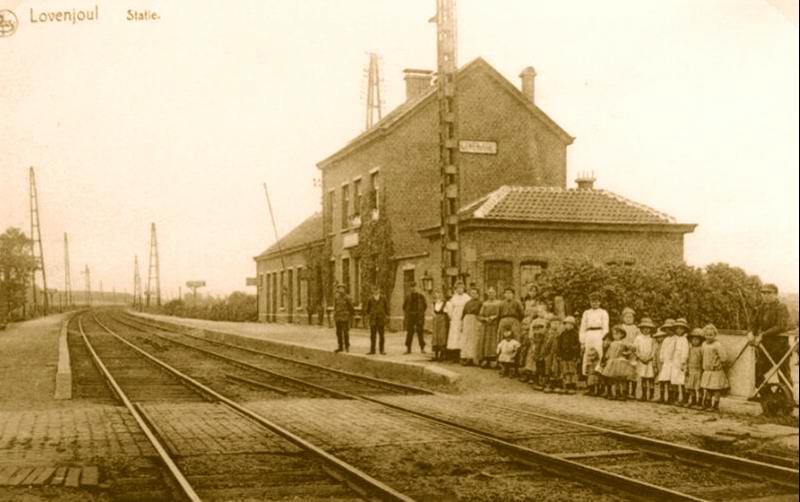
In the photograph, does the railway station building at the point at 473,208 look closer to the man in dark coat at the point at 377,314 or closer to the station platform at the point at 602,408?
the man in dark coat at the point at 377,314

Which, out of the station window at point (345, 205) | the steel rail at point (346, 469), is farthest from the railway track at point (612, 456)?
the station window at point (345, 205)

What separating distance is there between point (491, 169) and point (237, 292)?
30357 mm

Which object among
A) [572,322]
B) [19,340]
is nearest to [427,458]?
[572,322]

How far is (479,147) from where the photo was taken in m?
29.7

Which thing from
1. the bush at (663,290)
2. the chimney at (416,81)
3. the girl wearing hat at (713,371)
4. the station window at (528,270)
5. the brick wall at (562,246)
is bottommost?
the girl wearing hat at (713,371)

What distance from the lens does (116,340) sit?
30641mm

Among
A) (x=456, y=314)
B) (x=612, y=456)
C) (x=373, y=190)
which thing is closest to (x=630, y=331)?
(x=612, y=456)

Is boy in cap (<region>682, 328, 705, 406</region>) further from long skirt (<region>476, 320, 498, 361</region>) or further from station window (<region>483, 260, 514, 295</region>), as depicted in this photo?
station window (<region>483, 260, 514, 295</region>)

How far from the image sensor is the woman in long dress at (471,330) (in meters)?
16.8

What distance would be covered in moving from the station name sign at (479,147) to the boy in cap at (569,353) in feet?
53.9

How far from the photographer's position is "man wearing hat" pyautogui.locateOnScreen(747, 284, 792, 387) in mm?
10445

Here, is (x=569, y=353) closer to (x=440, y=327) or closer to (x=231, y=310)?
(x=440, y=327)

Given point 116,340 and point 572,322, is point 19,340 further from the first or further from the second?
point 572,322

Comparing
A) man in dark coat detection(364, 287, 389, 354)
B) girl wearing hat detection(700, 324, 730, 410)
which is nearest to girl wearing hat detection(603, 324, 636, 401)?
girl wearing hat detection(700, 324, 730, 410)
